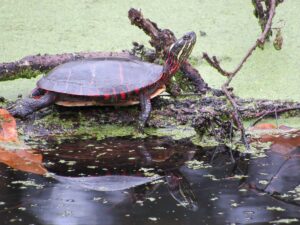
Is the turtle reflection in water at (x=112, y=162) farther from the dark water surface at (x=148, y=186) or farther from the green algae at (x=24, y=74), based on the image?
the green algae at (x=24, y=74)

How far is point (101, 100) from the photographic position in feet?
12.3

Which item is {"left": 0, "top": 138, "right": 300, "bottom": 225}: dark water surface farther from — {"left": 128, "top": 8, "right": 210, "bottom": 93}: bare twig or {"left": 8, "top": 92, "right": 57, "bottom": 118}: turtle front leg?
{"left": 128, "top": 8, "right": 210, "bottom": 93}: bare twig

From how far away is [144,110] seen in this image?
3.74 metres

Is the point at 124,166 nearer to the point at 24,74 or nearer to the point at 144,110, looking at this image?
the point at 144,110

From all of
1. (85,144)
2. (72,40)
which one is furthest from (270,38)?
(85,144)

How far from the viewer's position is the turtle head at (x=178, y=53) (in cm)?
392

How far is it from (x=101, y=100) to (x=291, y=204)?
1426 mm

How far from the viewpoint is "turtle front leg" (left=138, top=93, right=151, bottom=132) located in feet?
12.1

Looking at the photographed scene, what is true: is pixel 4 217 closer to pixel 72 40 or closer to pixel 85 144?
pixel 85 144

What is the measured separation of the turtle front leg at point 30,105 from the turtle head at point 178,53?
659 mm

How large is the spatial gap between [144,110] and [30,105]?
608 mm

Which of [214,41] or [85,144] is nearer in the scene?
[85,144]

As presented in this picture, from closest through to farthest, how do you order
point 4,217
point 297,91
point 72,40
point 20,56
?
point 4,217, point 297,91, point 20,56, point 72,40

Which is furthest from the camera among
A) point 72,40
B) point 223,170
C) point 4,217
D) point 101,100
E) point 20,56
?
point 72,40
